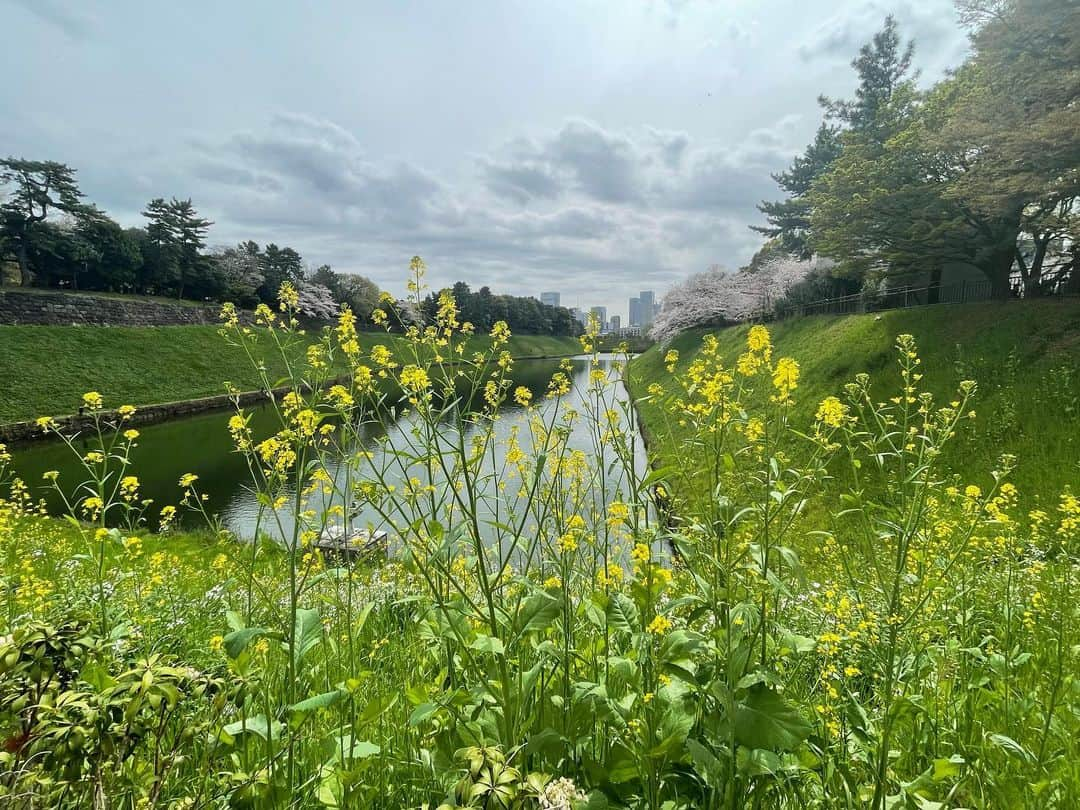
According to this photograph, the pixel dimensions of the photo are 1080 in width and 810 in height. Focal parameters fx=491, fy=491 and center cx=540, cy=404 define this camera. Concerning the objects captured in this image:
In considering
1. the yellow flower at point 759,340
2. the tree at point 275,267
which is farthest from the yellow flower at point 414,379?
the tree at point 275,267

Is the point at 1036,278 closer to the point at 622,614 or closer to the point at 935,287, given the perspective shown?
the point at 935,287

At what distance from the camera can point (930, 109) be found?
18.0m

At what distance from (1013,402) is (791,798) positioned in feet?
42.7

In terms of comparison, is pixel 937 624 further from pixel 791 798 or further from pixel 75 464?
pixel 75 464

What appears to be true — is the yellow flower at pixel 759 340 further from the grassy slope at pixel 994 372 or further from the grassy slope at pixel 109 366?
the grassy slope at pixel 109 366

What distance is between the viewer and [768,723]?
5.04 ft

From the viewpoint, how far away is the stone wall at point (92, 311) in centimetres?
Answer: 2984

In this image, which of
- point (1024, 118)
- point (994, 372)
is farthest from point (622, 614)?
point (1024, 118)

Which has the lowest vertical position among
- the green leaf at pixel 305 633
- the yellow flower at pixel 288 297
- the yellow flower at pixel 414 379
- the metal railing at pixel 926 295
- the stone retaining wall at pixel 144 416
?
the stone retaining wall at pixel 144 416

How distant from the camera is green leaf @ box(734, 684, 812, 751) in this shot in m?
1.50

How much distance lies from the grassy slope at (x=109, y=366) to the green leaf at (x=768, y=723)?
20.3 meters

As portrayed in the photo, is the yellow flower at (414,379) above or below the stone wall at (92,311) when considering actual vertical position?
below

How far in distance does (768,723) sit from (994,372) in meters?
15.1

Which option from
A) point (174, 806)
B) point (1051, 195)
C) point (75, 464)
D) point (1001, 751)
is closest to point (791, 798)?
point (1001, 751)
